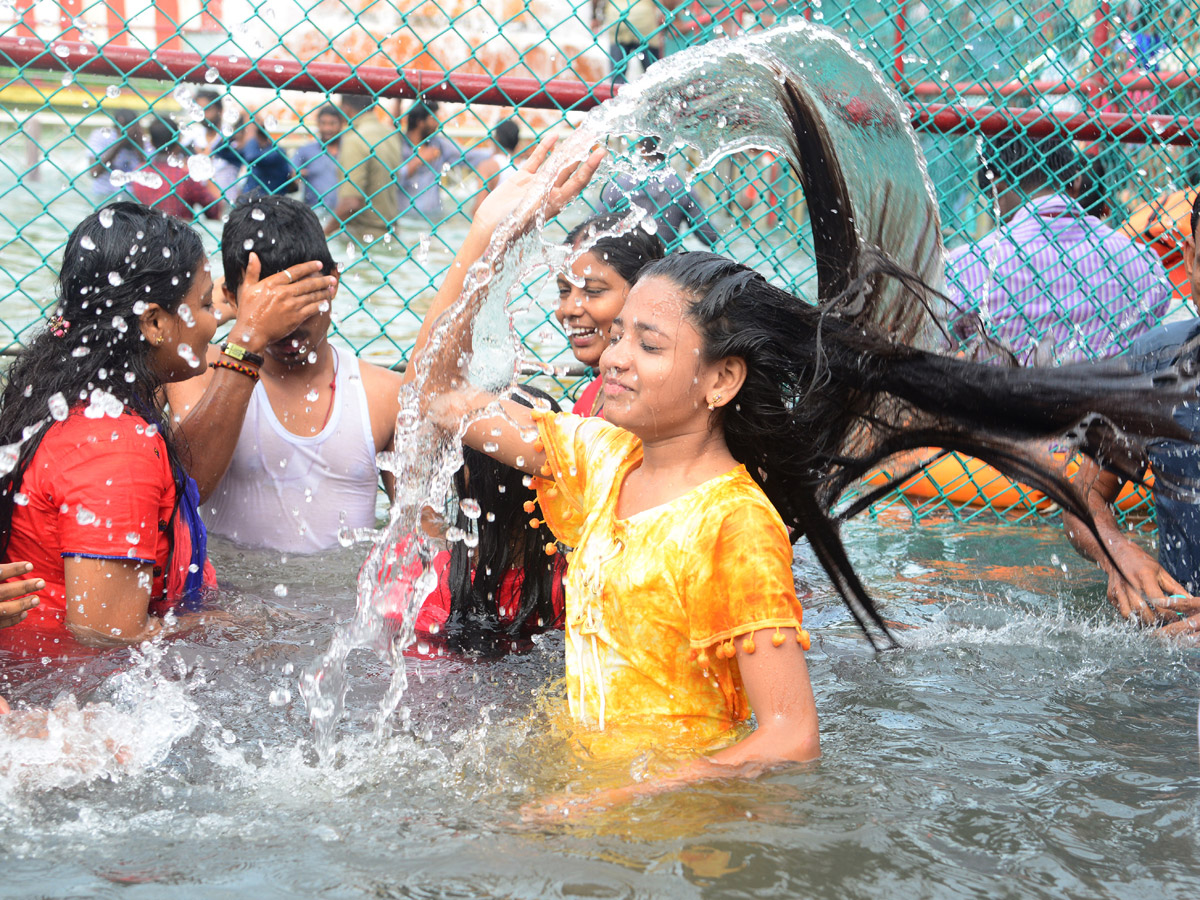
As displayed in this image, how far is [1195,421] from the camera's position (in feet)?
11.9

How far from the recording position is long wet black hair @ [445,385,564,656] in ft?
11.1

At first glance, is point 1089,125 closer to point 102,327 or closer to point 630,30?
point 630,30

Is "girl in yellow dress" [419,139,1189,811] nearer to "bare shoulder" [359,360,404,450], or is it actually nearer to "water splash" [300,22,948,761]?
"water splash" [300,22,948,761]

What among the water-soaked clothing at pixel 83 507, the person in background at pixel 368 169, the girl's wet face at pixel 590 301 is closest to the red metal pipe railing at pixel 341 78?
the girl's wet face at pixel 590 301

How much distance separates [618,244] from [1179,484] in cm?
182

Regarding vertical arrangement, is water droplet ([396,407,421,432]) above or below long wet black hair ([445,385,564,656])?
above

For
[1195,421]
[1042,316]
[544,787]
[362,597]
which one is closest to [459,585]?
[362,597]

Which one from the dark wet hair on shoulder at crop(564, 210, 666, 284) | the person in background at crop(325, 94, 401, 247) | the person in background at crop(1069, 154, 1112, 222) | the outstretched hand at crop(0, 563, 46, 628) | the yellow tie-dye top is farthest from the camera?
the person in background at crop(325, 94, 401, 247)

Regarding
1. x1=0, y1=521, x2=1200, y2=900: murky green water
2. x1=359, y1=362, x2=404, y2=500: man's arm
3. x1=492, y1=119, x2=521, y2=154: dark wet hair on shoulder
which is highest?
x1=492, y1=119, x2=521, y2=154: dark wet hair on shoulder

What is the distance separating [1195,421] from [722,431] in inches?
72.8

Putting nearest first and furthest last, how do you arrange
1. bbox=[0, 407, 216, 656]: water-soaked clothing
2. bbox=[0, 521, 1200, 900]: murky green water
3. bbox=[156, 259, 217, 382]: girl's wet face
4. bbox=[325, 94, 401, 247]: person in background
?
bbox=[0, 521, 1200, 900]: murky green water < bbox=[0, 407, 216, 656]: water-soaked clothing < bbox=[156, 259, 217, 382]: girl's wet face < bbox=[325, 94, 401, 247]: person in background

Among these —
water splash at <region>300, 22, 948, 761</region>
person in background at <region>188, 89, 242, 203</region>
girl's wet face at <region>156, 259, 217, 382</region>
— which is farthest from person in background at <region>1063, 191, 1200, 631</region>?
person in background at <region>188, 89, 242, 203</region>

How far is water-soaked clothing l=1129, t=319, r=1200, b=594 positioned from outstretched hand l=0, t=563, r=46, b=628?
307 cm

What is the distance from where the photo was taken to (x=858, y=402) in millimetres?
2660
